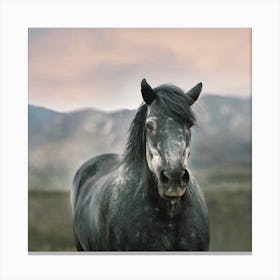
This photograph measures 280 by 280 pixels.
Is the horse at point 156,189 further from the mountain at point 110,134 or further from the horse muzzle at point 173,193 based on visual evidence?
the mountain at point 110,134

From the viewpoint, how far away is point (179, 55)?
331 centimetres

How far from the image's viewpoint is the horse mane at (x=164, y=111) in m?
2.52

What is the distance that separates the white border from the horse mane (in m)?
0.83

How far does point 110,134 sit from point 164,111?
0.91m

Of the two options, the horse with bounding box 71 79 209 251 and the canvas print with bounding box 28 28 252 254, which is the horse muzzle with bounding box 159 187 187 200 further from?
the canvas print with bounding box 28 28 252 254

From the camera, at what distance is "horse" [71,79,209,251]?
7.95 feet

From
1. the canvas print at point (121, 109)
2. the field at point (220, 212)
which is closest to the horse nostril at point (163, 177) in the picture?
the canvas print at point (121, 109)

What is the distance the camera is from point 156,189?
2604 millimetres

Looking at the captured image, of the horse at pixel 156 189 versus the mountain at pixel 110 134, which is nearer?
the horse at pixel 156 189

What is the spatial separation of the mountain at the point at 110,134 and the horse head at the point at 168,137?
2.19 feet
